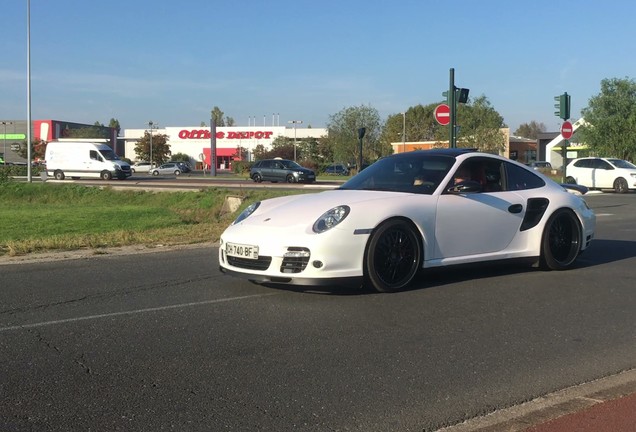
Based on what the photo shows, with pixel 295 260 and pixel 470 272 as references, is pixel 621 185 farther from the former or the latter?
pixel 295 260

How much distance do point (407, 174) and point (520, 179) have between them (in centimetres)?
154

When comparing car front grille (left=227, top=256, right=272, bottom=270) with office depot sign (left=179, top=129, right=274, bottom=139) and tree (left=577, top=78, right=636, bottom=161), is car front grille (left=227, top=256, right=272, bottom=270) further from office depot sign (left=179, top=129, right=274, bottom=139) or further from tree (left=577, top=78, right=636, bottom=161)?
office depot sign (left=179, top=129, right=274, bottom=139)

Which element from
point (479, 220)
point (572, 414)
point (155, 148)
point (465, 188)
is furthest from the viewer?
point (155, 148)

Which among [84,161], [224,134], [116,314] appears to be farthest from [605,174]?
[224,134]

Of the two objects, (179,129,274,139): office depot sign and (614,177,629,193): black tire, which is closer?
(614,177,629,193): black tire

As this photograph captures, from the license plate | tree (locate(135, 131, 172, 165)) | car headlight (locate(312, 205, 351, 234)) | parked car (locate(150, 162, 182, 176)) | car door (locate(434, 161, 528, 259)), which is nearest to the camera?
car headlight (locate(312, 205, 351, 234))

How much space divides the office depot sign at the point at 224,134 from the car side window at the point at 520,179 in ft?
277

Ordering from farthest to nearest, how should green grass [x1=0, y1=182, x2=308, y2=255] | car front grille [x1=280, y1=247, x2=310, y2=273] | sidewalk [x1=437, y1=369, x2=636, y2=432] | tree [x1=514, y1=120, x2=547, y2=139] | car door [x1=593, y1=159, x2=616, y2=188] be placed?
tree [x1=514, y1=120, x2=547, y2=139] < car door [x1=593, y1=159, x2=616, y2=188] < green grass [x1=0, y1=182, x2=308, y2=255] < car front grille [x1=280, y1=247, x2=310, y2=273] < sidewalk [x1=437, y1=369, x2=636, y2=432]

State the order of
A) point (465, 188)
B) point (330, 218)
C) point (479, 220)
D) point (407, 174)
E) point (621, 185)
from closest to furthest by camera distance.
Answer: point (330, 218), point (465, 188), point (479, 220), point (407, 174), point (621, 185)

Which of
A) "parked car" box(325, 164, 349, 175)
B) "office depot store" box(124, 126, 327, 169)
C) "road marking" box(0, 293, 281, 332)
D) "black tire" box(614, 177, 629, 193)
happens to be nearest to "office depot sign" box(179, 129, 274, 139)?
"office depot store" box(124, 126, 327, 169)

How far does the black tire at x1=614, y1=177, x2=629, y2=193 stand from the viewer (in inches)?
1088

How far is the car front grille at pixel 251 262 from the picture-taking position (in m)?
6.20

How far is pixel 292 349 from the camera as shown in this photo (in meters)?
4.82

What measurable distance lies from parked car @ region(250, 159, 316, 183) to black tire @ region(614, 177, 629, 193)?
625 inches
